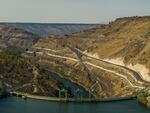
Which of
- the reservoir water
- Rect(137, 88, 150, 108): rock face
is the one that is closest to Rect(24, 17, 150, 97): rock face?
Rect(137, 88, 150, 108): rock face

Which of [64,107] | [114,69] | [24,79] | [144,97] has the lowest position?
[64,107]

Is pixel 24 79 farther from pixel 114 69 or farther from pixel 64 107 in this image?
pixel 114 69

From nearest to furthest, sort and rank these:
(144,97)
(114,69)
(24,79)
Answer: (144,97) → (24,79) → (114,69)

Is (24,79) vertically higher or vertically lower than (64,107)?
higher

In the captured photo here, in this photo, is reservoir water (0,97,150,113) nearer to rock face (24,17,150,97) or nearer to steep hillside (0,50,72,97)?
steep hillside (0,50,72,97)

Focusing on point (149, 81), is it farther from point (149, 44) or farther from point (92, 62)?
point (92, 62)

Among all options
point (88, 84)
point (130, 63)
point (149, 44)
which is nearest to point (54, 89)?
point (88, 84)

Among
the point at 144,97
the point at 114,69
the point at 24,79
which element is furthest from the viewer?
the point at 114,69

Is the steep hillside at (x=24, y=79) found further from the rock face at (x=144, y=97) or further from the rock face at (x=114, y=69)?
the rock face at (x=144, y=97)

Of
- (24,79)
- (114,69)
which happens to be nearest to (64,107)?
(24,79)
